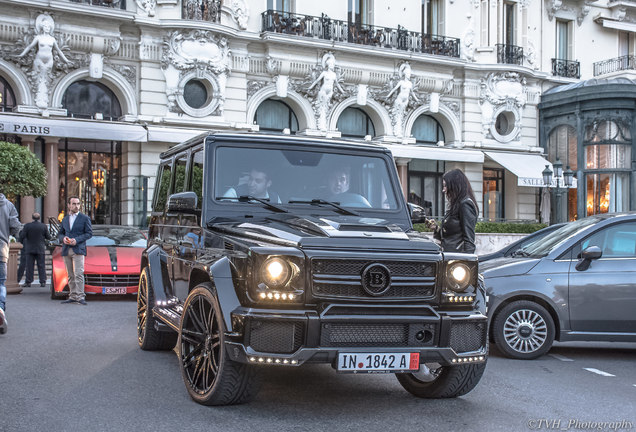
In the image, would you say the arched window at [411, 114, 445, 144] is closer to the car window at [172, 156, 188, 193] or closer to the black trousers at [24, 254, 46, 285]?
the black trousers at [24, 254, 46, 285]

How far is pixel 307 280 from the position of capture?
15.9ft

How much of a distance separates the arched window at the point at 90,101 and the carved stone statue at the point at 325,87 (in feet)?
23.1

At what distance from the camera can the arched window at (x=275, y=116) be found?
89.8 feet

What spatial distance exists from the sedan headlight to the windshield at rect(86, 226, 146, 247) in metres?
10.6

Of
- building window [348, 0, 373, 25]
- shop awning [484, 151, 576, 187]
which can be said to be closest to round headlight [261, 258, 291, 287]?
building window [348, 0, 373, 25]

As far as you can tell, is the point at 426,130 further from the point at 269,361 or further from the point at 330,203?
the point at 269,361

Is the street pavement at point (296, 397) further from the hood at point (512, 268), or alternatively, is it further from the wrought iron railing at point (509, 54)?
the wrought iron railing at point (509, 54)

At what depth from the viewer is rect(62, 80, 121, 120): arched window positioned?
24234mm

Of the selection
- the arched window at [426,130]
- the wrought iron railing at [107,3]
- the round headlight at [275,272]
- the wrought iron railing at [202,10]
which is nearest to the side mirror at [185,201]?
the round headlight at [275,272]

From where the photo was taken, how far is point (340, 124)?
29.0 m

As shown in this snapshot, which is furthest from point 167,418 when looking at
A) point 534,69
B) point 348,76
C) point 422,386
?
point 534,69

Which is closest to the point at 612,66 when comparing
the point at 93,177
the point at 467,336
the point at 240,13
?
the point at 240,13

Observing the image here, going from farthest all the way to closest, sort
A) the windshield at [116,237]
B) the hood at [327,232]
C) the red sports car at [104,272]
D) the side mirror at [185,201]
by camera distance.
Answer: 1. the windshield at [116,237]
2. the red sports car at [104,272]
3. the side mirror at [185,201]
4. the hood at [327,232]

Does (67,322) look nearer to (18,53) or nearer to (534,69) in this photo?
(18,53)
